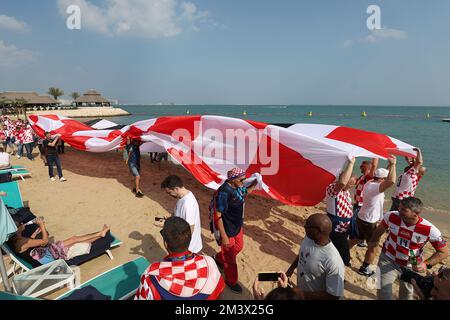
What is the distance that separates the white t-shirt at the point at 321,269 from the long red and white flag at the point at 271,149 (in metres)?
1.98

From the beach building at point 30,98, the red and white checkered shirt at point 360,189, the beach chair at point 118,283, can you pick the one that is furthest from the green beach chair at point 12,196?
the beach building at point 30,98

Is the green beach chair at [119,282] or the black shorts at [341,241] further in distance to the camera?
the black shorts at [341,241]

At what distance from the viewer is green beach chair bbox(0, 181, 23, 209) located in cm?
449

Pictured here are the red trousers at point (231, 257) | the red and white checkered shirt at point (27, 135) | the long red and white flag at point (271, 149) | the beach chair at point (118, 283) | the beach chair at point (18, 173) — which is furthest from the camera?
the red and white checkered shirt at point (27, 135)

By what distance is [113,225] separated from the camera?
4.42 metres

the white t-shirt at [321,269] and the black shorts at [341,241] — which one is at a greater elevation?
the white t-shirt at [321,269]

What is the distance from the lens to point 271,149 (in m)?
4.29

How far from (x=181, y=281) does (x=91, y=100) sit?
213 feet

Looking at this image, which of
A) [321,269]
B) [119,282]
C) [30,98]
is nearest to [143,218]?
[119,282]

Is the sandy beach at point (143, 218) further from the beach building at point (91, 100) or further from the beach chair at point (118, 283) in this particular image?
the beach building at point (91, 100)

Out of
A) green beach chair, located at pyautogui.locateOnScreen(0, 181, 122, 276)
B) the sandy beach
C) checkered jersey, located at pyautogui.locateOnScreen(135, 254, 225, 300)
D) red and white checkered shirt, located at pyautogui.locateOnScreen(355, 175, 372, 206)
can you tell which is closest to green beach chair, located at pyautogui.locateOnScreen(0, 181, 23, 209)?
green beach chair, located at pyautogui.locateOnScreen(0, 181, 122, 276)

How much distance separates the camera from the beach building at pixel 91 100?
55.8m

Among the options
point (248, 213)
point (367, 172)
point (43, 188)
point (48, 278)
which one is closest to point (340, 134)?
point (367, 172)
